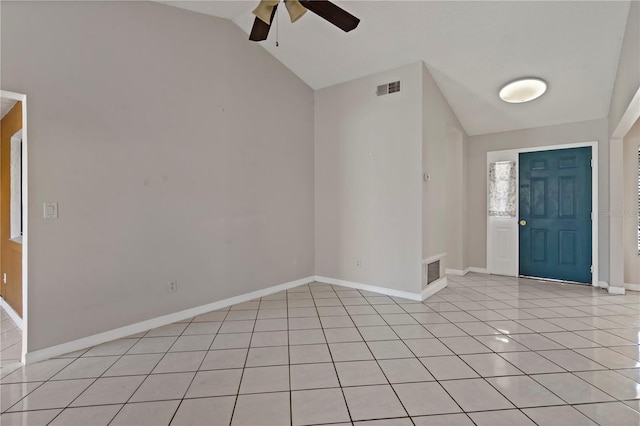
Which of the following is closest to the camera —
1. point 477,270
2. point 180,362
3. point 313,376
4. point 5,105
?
point 313,376

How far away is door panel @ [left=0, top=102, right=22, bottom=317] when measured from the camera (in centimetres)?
321

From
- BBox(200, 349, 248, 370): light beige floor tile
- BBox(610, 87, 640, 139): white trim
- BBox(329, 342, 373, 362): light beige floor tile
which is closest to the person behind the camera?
BBox(200, 349, 248, 370): light beige floor tile

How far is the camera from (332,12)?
250 centimetres

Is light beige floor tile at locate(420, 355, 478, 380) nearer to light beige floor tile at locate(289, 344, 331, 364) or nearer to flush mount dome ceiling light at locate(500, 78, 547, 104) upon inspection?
light beige floor tile at locate(289, 344, 331, 364)

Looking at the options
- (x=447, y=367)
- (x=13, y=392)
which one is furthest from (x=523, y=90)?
(x=13, y=392)

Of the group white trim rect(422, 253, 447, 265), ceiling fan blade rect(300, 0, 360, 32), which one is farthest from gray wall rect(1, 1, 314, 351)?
white trim rect(422, 253, 447, 265)

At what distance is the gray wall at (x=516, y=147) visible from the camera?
4.53m

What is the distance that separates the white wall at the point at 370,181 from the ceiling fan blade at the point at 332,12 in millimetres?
1690

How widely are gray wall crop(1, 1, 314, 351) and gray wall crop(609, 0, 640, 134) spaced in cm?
383

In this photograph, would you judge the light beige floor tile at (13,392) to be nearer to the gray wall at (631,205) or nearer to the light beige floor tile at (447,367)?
the light beige floor tile at (447,367)

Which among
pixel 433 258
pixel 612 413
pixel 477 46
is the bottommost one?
pixel 612 413

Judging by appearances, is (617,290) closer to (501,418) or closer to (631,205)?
(631,205)

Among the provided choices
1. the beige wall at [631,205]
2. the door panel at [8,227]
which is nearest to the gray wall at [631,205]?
the beige wall at [631,205]

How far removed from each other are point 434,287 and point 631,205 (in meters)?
3.08
